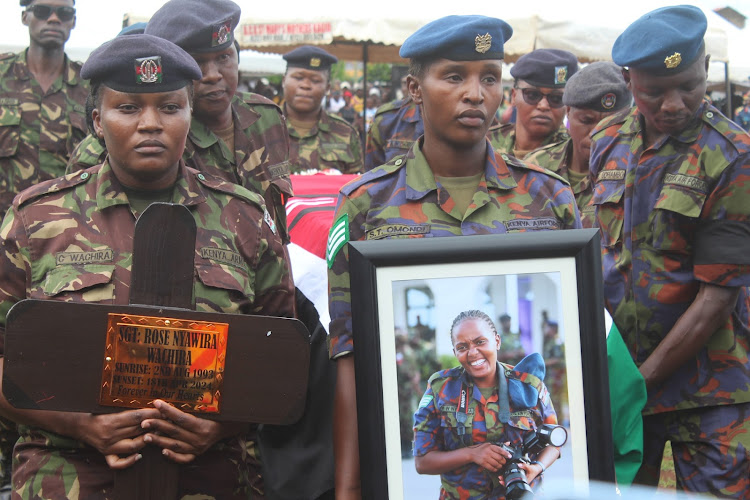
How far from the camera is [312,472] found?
3.20 meters

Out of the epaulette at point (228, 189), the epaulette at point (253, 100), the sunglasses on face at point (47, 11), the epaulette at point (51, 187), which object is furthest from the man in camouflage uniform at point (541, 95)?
the epaulette at point (51, 187)

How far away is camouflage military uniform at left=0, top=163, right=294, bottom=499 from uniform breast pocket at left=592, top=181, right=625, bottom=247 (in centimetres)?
137

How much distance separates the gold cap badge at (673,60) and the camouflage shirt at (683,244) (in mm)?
251

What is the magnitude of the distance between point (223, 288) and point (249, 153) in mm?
1863

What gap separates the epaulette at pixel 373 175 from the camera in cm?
269

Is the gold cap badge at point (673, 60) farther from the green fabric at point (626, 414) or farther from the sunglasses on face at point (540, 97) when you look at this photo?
the sunglasses on face at point (540, 97)

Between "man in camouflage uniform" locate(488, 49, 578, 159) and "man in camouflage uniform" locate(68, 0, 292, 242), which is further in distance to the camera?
"man in camouflage uniform" locate(488, 49, 578, 159)

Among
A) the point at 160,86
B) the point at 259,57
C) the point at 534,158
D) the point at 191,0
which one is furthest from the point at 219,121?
the point at 259,57

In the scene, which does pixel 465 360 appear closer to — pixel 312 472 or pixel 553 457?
pixel 553 457

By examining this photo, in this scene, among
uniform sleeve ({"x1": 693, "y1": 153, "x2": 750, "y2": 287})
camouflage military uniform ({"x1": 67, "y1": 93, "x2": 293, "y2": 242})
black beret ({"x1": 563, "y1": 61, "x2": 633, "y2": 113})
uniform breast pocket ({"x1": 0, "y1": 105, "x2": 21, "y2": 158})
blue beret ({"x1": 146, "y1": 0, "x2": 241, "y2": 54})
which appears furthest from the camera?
uniform breast pocket ({"x1": 0, "y1": 105, "x2": 21, "y2": 158})

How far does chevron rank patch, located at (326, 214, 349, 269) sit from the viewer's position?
259 cm

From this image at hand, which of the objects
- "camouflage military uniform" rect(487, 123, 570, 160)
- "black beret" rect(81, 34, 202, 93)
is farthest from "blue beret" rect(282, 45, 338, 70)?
"black beret" rect(81, 34, 202, 93)

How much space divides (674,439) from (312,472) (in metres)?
1.36

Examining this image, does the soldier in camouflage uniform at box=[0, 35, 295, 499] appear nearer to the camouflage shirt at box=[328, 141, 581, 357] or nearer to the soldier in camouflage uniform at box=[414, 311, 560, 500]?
the camouflage shirt at box=[328, 141, 581, 357]
